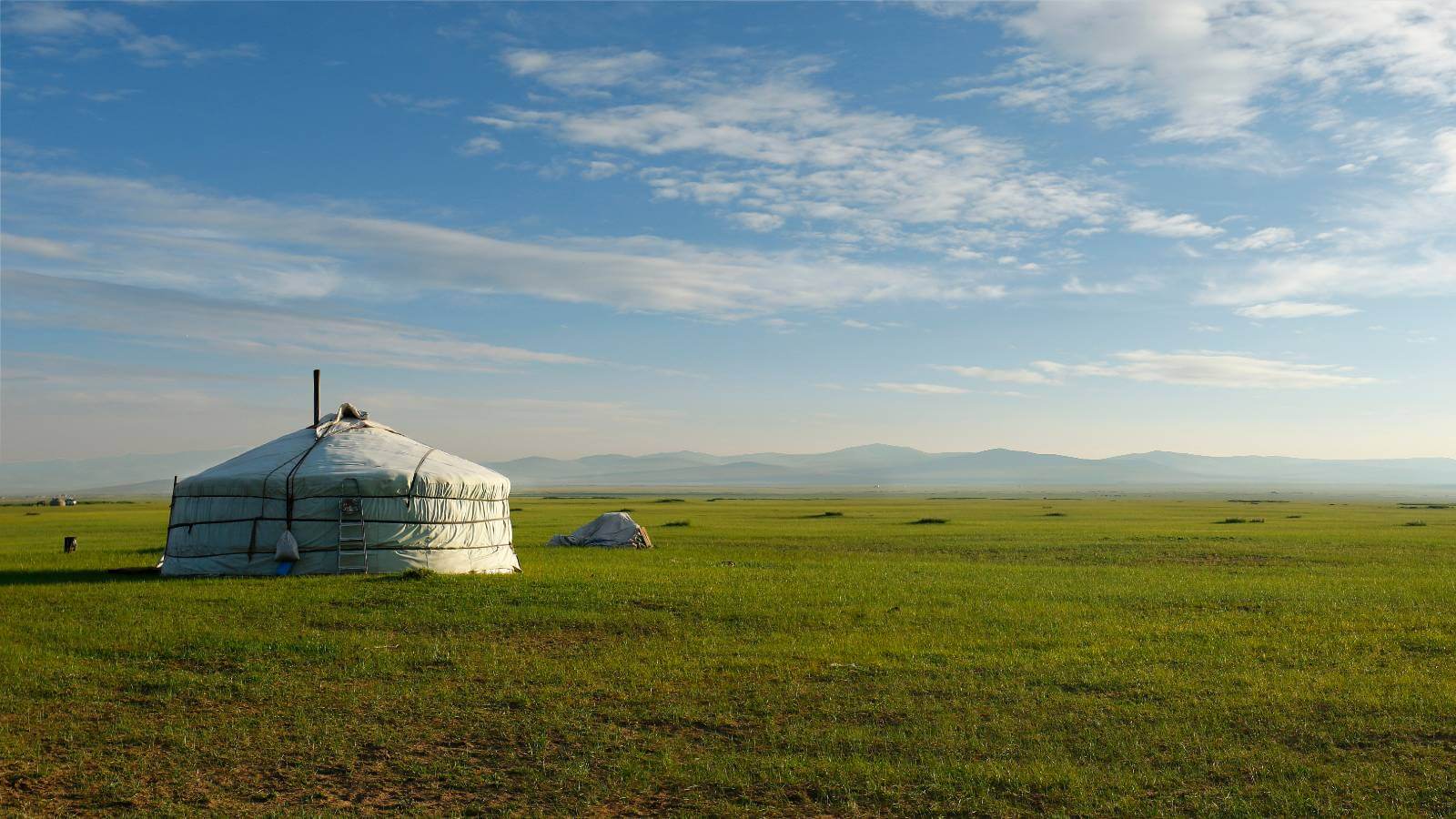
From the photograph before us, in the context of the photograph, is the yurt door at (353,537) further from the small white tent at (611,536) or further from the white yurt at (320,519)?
the small white tent at (611,536)

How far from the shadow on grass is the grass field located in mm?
450

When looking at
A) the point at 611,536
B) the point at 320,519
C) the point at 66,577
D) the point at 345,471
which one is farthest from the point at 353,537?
the point at 611,536

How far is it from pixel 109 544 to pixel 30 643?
2554cm

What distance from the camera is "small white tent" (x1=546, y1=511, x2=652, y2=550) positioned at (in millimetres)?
34844

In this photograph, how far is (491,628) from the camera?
619 inches

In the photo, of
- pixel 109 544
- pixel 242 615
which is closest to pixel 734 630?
pixel 242 615

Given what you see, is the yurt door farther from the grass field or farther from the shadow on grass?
the shadow on grass

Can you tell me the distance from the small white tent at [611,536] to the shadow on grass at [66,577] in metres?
14.5

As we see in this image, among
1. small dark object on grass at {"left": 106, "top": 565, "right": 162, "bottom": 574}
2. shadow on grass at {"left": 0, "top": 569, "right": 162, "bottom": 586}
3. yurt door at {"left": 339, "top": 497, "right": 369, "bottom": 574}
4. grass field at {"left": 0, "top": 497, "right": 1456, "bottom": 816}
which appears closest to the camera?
grass field at {"left": 0, "top": 497, "right": 1456, "bottom": 816}

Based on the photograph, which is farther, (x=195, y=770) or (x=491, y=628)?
(x=491, y=628)

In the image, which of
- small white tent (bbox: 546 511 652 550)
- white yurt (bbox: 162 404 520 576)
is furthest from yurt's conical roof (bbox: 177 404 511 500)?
small white tent (bbox: 546 511 652 550)

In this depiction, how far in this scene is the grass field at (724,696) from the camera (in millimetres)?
8242

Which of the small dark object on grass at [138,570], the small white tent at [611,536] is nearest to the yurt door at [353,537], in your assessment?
the small dark object on grass at [138,570]

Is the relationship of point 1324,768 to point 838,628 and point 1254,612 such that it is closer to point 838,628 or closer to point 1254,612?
point 838,628
